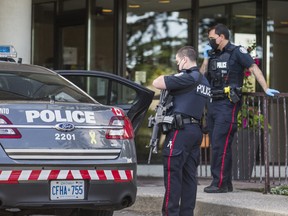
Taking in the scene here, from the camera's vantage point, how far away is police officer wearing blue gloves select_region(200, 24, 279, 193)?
8.04 m

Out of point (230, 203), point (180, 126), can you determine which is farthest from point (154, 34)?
point (180, 126)

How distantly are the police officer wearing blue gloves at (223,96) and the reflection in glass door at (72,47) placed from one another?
468 centimetres

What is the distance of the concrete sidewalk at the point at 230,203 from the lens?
710cm

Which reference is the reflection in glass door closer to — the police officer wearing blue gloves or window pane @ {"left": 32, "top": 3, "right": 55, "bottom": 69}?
window pane @ {"left": 32, "top": 3, "right": 55, "bottom": 69}

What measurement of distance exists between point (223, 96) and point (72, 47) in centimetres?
526

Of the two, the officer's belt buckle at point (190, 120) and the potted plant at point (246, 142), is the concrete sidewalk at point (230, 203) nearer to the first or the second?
the potted plant at point (246, 142)

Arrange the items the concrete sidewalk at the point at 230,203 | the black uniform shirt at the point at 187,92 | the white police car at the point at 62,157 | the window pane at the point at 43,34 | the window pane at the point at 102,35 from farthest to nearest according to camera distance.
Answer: the window pane at the point at 43,34 < the window pane at the point at 102,35 < the concrete sidewalk at the point at 230,203 < the black uniform shirt at the point at 187,92 < the white police car at the point at 62,157

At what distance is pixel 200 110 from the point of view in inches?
256

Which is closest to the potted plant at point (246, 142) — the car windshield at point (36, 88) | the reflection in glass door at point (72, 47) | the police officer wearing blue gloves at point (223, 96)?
the police officer wearing blue gloves at point (223, 96)

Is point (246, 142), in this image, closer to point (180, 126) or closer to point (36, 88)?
point (180, 126)

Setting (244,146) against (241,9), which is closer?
(244,146)

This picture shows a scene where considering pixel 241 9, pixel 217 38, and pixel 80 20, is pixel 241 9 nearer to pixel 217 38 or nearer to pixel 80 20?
pixel 80 20

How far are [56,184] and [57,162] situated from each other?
0.18 meters

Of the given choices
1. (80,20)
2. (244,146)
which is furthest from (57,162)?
(80,20)
